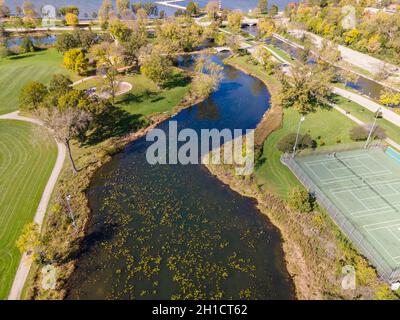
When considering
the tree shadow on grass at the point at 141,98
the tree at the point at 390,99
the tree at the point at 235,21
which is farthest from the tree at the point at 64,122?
the tree at the point at 235,21

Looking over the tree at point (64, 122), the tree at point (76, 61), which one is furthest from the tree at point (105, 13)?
the tree at point (64, 122)

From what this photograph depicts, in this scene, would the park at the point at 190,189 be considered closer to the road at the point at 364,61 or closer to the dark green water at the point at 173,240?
the dark green water at the point at 173,240

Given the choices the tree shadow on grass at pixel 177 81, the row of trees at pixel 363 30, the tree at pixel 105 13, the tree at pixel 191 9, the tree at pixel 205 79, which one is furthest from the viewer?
the tree at pixel 191 9

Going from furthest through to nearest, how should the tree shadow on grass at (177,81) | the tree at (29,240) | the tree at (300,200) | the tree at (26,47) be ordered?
the tree at (26,47)
the tree shadow on grass at (177,81)
the tree at (300,200)
the tree at (29,240)

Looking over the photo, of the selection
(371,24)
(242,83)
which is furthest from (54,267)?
(371,24)

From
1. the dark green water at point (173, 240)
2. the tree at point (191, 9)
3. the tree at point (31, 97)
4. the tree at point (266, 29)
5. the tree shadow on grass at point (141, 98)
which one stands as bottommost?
the dark green water at point (173, 240)

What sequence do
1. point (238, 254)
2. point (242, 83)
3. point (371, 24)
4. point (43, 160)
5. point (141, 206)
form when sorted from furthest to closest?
point (371, 24)
point (242, 83)
point (43, 160)
point (141, 206)
point (238, 254)

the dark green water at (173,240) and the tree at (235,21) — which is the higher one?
the tree at (235,21)

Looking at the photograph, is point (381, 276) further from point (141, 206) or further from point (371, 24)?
point (371, 24)

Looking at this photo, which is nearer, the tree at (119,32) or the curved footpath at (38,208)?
the curved footpath at (38,208)
